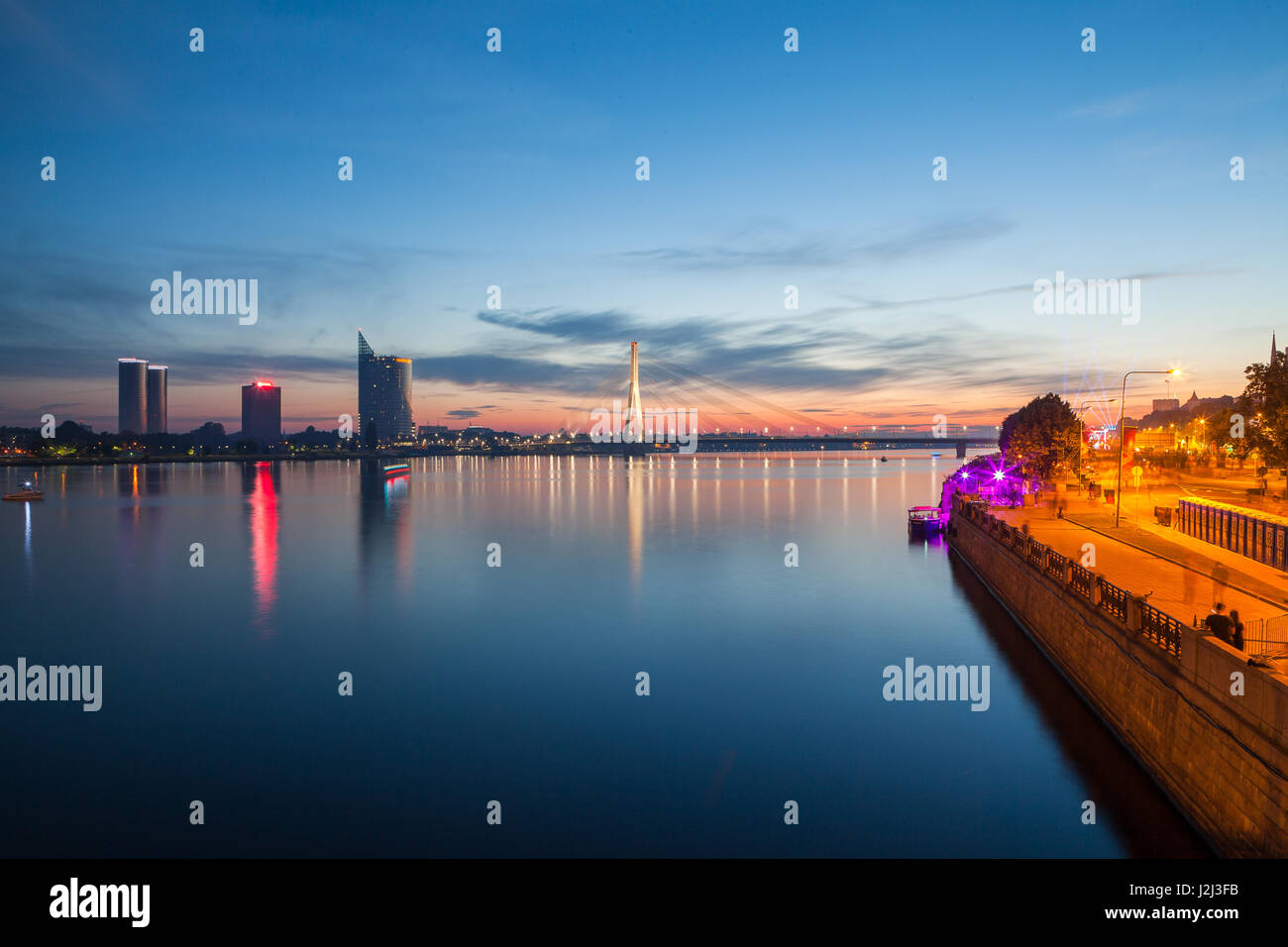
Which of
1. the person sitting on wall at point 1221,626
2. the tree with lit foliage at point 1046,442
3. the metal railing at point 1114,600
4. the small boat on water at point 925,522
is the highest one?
the tree with lit foliage at point 1046,442

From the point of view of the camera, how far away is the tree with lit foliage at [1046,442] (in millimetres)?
56688

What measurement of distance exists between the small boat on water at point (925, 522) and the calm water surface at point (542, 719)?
12.9 m

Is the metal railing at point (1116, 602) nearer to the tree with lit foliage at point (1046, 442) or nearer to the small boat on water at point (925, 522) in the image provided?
the small boat on water at point (925, 522)

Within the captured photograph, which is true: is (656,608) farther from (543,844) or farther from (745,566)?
(543,844)

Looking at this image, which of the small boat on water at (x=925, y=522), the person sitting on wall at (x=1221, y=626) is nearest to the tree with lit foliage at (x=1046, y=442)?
the small boat on water at (x=925, y=522)

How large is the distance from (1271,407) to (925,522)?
28531 mm

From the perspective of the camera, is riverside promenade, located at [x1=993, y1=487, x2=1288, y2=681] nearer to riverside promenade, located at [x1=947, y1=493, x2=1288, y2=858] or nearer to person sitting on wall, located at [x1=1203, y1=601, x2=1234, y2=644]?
riverside promenade, located at [x1=947, y1=493, x2=1288, y2=858]

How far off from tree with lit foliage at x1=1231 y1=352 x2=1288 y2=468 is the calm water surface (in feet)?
36.4

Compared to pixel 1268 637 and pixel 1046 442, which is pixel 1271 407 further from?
pixel 1046 442

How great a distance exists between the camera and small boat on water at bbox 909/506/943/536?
187 feet
